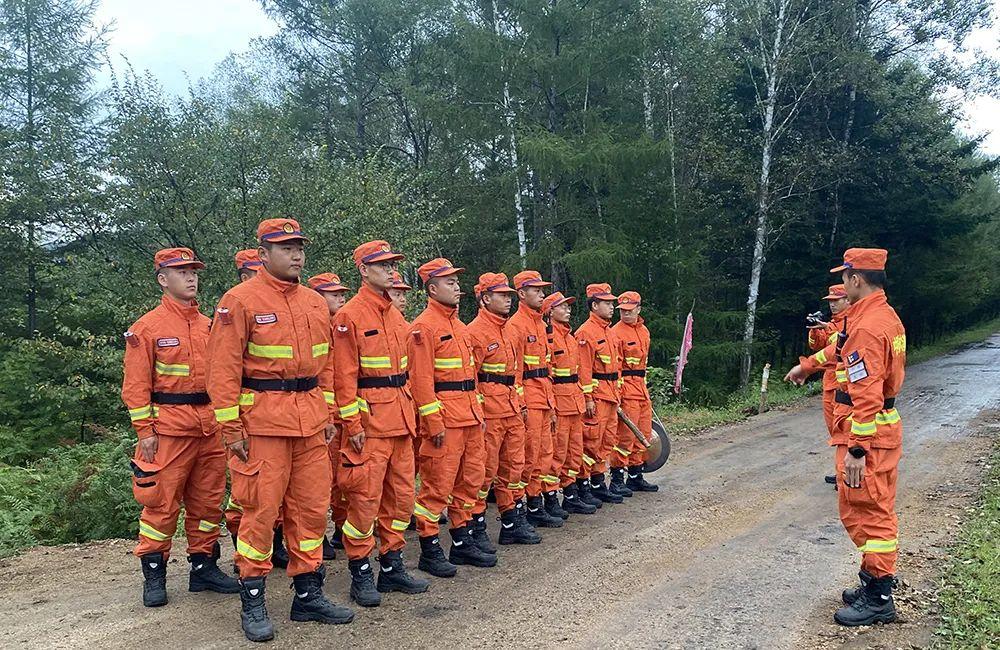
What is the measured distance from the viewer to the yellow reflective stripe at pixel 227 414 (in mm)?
4297

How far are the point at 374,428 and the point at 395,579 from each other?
3.91 feet

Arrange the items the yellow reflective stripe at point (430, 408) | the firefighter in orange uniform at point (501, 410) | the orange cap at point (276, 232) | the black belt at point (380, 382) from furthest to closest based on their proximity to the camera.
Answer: the firefighter in orange uniform at point (501, 410) < the yellow reflective stripe at point (430, 408) < the black belt at point (380, 382) < the orange cap at point (276, 232)

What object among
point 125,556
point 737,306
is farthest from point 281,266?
point 737,306

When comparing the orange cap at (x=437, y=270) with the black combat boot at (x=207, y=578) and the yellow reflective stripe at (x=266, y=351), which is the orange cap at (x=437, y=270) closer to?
the yellow reflective stripe at (x=266, y=351)

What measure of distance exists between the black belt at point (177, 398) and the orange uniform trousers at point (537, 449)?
10.2ft

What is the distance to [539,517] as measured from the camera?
7.11 meters

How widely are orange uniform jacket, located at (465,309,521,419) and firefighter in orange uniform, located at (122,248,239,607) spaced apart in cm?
231

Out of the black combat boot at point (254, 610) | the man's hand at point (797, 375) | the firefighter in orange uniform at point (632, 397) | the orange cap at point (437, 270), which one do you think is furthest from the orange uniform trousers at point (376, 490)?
the firefighter in orange uniform at point (632, 397)

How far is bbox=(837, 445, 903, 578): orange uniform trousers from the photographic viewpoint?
4656 mm

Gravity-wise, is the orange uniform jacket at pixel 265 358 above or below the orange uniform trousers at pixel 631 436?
above

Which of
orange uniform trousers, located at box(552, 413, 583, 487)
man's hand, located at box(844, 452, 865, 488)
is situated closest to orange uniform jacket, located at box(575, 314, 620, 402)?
orange uniform trousers, located at box(552, 413, 583, 487)

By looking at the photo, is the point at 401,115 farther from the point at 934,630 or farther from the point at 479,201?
the point at 934,630

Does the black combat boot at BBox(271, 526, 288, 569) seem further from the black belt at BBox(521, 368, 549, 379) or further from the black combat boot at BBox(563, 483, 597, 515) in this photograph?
the black combat boot at BBox(563, 483, 597, 515)

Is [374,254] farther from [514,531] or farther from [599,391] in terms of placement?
[599,391]
